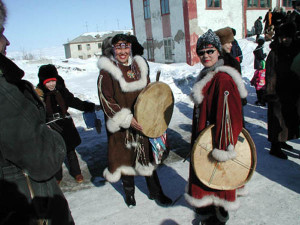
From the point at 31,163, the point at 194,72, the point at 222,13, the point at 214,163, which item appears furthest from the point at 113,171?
the point at 222,13

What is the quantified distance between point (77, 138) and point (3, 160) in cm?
243

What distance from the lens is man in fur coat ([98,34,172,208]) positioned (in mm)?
2619

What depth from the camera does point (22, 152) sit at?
1.09 meters

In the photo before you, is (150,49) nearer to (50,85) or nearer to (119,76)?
(50,85)

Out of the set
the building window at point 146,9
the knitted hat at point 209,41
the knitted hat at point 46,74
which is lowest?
the knitted hat at point 46,74

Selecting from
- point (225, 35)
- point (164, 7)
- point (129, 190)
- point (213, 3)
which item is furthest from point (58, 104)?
point (164, 7)

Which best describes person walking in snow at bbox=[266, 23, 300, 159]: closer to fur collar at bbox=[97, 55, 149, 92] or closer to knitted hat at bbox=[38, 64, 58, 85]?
fur collar at bbox=[97, 55, 149, 92]

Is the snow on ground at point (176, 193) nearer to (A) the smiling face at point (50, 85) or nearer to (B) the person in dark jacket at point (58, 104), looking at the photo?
(B) the person in dark jacket at point (58, 104)

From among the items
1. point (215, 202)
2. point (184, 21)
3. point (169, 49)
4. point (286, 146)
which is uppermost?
point (184, 21)

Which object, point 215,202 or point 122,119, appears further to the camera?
point 122,119

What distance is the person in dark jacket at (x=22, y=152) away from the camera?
1.07 meters

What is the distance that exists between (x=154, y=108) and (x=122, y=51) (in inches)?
28.0

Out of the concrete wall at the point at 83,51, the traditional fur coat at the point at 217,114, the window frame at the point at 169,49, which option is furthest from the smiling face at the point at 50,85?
the concrete wall at the point at 83,51

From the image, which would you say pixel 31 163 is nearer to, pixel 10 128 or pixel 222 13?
pixel 10 128
